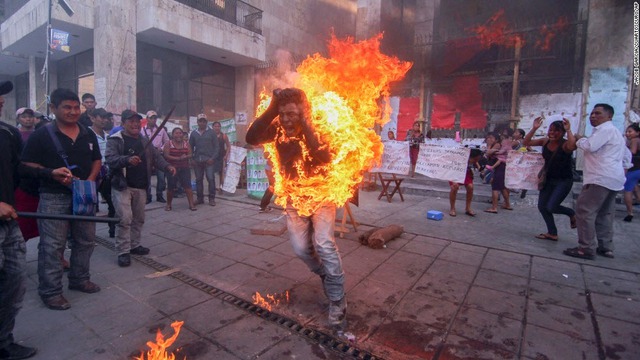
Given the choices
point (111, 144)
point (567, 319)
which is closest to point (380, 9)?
point (111, 144)

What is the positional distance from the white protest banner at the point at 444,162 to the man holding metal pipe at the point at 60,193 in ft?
23.9

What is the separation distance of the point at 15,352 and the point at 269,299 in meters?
2.04

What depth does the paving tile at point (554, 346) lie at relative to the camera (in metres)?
2.66

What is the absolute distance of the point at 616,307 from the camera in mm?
3484

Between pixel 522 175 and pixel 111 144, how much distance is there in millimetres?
8039

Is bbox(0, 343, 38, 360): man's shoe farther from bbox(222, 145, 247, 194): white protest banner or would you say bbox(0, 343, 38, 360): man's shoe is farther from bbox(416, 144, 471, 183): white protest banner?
bbox(416, 144, 471, 183): white protest banner

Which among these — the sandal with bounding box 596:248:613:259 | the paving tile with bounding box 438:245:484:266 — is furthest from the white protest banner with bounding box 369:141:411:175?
the sandal with bounding box 596:248:613:259

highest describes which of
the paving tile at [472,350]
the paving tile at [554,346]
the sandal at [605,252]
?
the sandal at [605,252]

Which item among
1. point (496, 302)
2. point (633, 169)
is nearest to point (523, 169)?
point (633, 169)

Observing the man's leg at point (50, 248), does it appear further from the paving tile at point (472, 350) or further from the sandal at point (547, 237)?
the sandal at point (547, 237)

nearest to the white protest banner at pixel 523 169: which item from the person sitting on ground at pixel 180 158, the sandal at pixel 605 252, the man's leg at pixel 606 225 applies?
the man's leg at pixel 606 225

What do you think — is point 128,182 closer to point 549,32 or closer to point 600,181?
point 600,181

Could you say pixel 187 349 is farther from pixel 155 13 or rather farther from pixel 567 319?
pixel 155 13

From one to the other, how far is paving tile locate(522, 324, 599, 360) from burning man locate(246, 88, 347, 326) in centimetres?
157
